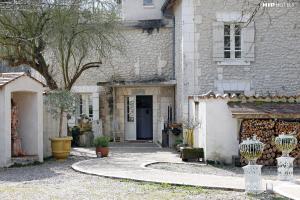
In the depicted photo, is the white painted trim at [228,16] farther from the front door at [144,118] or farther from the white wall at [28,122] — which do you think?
the white wall at [28,122]

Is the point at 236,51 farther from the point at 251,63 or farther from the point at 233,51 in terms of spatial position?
the point at 251,63

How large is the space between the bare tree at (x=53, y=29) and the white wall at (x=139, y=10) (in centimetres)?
460

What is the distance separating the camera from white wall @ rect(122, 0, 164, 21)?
26250 millimetres

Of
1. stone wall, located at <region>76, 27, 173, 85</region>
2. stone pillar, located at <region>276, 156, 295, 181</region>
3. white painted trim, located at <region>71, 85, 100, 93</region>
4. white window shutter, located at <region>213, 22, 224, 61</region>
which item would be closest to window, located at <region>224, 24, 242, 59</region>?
white window shutter, located at <region>213, 22, 224, 61</region>

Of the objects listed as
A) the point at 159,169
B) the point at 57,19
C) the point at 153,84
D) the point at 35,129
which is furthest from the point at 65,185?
the point at 153,84

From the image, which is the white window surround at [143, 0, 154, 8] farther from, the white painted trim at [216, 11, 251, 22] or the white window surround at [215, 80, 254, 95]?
the white window surround at [215, 80, 254, 95]

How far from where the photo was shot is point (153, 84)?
78.8 ft

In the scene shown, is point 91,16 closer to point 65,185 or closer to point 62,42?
point 62,42

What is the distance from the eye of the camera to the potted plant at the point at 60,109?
17.0m

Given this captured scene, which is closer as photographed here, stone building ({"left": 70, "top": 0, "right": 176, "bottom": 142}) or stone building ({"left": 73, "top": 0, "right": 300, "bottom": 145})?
stone building ({"left": 73, "top": 0, "right": 300, "bottom": 145})

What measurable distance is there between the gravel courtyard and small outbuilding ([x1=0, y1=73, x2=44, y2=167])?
1.66 metres

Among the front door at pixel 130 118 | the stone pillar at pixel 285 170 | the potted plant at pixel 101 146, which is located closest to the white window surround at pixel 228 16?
the potted plant at pixel 101 146

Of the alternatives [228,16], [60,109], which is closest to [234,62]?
[228,16]

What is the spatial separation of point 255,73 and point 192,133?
3.99 meters
